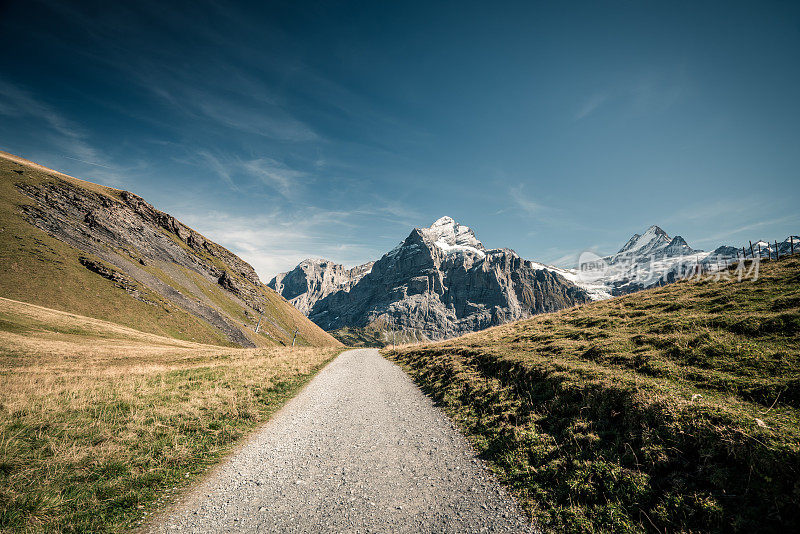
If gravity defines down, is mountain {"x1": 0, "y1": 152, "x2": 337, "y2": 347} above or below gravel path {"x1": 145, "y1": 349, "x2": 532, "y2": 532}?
above

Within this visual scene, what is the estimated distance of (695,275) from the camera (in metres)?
28.0

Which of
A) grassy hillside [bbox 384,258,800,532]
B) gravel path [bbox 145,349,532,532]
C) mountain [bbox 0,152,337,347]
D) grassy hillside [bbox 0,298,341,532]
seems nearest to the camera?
grassy hillside [bbox 384,258,800,532]

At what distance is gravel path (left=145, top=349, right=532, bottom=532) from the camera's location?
19.7 ft

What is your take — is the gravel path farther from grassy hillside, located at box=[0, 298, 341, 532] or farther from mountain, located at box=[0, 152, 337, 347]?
mountain, located at box=[0, 152, 337, 347]

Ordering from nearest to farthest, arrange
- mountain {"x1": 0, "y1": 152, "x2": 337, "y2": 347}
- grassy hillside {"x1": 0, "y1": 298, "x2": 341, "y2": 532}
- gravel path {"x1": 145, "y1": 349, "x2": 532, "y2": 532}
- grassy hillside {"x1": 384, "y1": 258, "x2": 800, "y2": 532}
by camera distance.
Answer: grassy hillside {"x1": 384, "y1": 258, "x2": 800, "y2": 532}, grassy hillside {"x1": 0, "y1": 298, "x2": 341, "y2": 532}, gravel path {"x1": 145, "y1": 349, "x2": 532, "y2": 532}, mountain {"x1": 0, "y1": 152, "x2": 337, "y2": 347}

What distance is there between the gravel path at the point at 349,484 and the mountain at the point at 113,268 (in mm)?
86842

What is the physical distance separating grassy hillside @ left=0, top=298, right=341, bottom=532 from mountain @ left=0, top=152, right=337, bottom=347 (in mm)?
71002

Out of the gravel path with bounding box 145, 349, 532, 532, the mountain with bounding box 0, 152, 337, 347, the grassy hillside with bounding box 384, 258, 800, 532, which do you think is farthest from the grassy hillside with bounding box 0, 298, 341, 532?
the mountain with bounding box 0, 152, 337, 347

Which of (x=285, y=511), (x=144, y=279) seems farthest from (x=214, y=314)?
(x=285, y=511)

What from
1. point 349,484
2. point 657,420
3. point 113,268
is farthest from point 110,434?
point 113,268

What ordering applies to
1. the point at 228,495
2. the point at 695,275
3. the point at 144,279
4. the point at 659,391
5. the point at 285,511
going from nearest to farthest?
the point at 285,511 → the point at 228,495 → the point at 659,391 → the point at 695,275 → the point at 144,279

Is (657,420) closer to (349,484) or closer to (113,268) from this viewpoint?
(349,484)

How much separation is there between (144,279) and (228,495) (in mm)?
119876

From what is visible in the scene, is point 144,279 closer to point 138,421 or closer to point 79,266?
point 79,266
